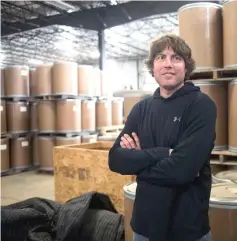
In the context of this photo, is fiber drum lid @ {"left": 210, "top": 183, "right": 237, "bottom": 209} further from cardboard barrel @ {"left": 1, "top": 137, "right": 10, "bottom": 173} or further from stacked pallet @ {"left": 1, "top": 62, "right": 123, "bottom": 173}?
cardboard barrel @ {"left": 1, "top": 137, "right": 10, "bottom": 173}

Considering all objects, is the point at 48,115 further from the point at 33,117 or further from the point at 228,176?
the point at 228,176

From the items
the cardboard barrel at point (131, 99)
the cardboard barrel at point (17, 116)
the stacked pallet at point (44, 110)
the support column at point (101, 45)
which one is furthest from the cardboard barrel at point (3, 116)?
the support column at point (101, 45)

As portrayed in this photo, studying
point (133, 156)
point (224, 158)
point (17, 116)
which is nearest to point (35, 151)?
point (17, 116)

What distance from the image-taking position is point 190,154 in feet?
5.30

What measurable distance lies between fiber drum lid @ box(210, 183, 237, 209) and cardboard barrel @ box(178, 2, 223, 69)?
1.33 m

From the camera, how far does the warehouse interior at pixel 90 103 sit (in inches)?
132

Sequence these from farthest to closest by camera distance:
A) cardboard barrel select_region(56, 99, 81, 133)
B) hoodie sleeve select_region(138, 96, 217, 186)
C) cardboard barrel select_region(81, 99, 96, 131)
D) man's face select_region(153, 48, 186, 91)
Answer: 1. cardboard barrel select_region(81, 99, 96, 131)
2. cardboard barrel select_region(56, 99, 81, 133)
3. man's face select_region(153, 48, 186, 91)
4. hoodie sleeve select_region(138, 96, 217, 186)

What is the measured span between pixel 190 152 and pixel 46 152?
6397 millimetres

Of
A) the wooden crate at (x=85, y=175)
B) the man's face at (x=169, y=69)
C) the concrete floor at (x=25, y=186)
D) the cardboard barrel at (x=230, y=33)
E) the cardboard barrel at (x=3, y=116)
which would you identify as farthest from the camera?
the cardboard barrel at (x=3, y=116)

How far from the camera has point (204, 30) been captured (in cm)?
343

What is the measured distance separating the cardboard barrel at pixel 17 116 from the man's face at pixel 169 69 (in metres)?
6.63

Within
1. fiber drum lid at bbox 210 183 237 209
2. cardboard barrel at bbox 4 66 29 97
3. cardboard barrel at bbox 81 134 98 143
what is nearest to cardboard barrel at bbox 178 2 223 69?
fiber drum lid at bbox 210 183 237 209

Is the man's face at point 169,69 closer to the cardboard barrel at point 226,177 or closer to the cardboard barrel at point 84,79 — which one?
the cardboard barrel at point 226,177

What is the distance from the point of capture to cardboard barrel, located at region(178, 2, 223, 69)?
3.42 metres
